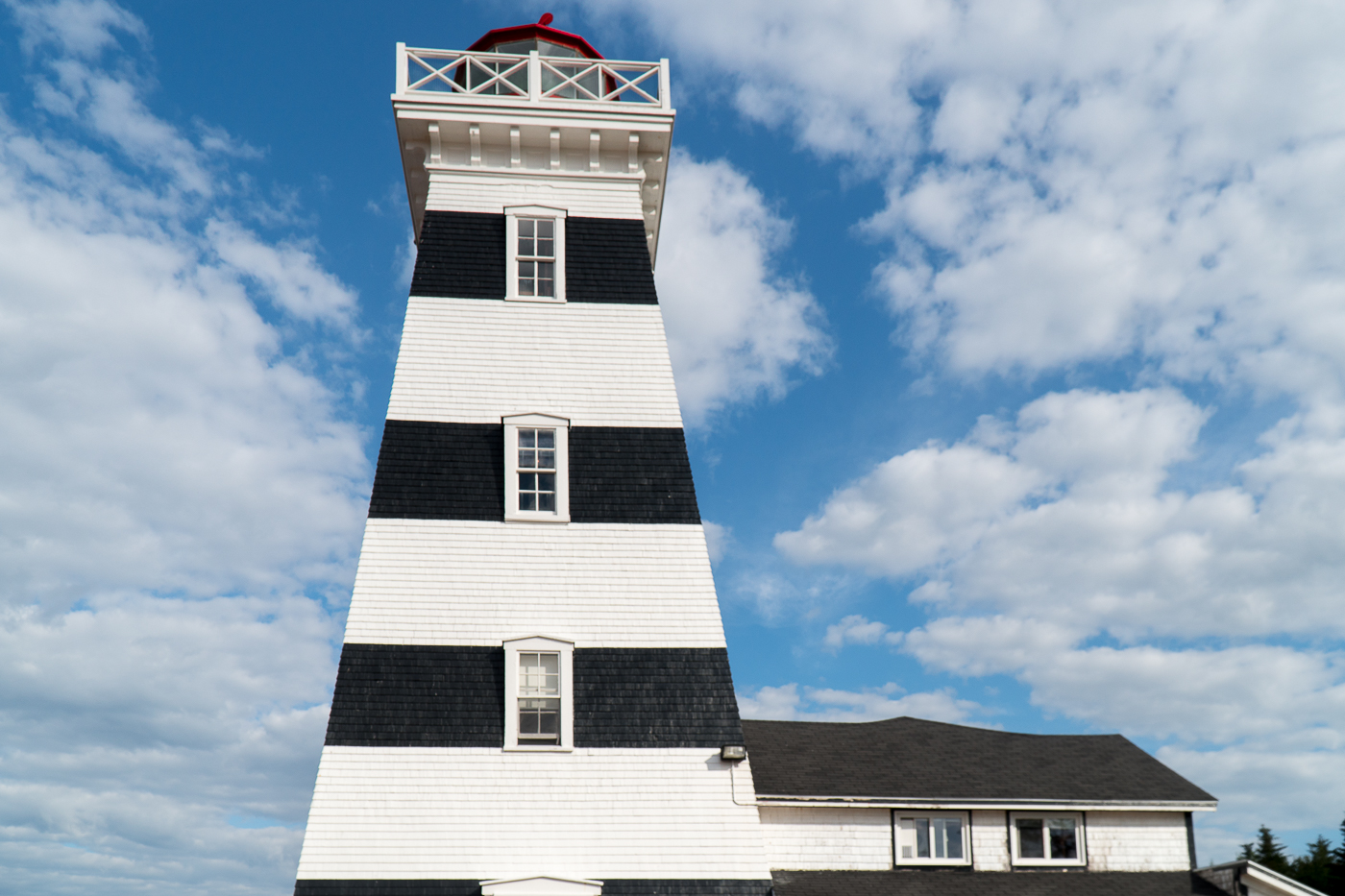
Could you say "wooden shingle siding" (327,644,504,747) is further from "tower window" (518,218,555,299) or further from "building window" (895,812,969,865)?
"building window" (895,812,969,865)

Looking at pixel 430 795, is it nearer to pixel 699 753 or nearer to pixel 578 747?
pixel 578 747

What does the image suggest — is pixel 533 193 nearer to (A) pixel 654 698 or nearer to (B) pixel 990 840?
(A) pixel 654 698

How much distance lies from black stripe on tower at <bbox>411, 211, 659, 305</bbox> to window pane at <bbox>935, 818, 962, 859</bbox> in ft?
43.5

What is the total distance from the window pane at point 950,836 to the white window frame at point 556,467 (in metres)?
11.2

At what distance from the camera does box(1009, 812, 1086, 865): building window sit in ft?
73.0

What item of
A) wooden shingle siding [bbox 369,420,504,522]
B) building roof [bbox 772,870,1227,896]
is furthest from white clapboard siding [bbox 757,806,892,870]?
wooden shingle siding [bbox 369,420,504,522]

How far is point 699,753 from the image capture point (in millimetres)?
17547

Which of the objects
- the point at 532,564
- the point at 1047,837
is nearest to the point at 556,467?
the point at 532,564

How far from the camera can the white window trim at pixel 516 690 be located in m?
17.2

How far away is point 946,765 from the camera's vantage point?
23.5 metres

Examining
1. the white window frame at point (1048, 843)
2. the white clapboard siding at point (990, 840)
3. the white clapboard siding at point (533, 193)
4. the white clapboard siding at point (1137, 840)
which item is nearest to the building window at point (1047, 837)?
the white window frame at point (1048, 843)

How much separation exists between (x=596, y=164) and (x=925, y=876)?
16953 mm

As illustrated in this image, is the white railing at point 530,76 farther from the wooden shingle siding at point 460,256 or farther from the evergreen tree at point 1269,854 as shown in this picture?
the evergreen tree at point 1269,854

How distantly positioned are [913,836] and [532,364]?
43.6 feet
